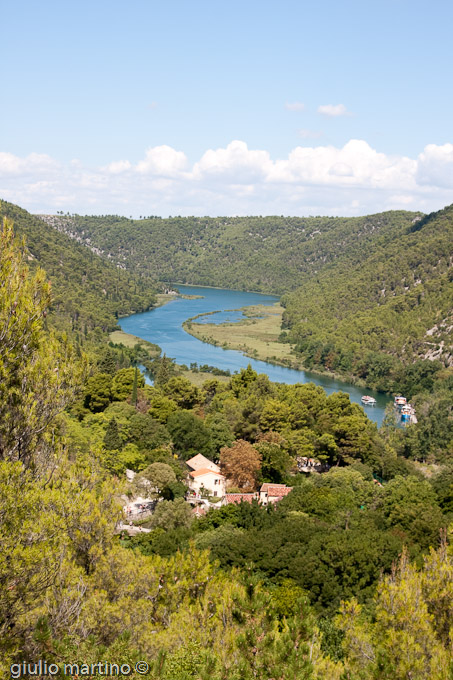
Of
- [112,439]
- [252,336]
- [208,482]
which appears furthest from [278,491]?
[252,336]

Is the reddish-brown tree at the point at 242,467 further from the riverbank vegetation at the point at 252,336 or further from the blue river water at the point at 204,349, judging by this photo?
the riverbank vegetation at the point at 252,336

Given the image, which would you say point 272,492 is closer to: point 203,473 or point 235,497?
point 235,497

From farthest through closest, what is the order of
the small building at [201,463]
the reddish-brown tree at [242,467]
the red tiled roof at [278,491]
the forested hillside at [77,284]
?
the forested hillside at [77,284]
the small building at [201,463]
the reddish-brown tree at [242,467]
the red tiled roof at [278,491]

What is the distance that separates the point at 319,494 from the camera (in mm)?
34062

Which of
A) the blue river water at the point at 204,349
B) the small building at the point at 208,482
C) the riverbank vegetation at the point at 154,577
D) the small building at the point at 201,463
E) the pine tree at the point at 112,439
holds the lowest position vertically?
the blue river water at the point at 204,349

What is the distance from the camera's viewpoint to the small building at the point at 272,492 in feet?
127

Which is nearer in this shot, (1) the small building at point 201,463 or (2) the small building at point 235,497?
(2) the small building at point 235,497

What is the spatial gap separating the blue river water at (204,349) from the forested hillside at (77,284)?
643 cm

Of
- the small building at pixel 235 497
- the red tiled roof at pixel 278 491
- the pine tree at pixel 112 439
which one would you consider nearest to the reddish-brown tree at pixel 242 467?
the small building at pixel 235 497

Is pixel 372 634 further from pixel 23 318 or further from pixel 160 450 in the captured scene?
pixel 160 450

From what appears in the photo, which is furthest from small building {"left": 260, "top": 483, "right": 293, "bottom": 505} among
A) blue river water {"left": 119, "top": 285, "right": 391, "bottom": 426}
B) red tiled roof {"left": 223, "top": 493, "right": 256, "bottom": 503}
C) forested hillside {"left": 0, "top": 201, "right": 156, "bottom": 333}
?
forested hillside {"left": 0, "top": 201, "right": 156, "bottom": 333}

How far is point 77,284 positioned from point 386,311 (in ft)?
251

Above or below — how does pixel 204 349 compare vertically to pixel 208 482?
below

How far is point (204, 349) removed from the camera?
114 m
